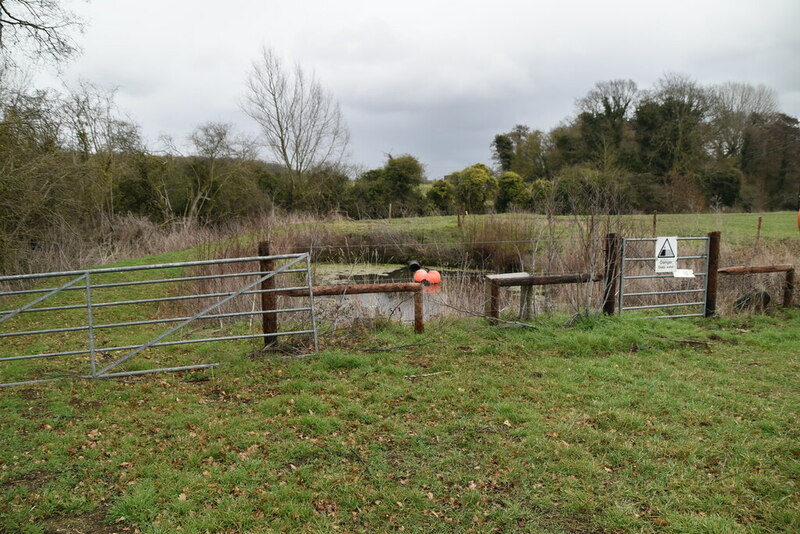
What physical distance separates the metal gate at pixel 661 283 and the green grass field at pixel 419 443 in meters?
1.78

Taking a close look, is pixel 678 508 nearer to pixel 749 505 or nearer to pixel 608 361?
pixel 749 505

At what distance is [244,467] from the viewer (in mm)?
3777

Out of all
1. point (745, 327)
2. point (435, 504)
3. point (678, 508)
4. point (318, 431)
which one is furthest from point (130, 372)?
point (745, 327)

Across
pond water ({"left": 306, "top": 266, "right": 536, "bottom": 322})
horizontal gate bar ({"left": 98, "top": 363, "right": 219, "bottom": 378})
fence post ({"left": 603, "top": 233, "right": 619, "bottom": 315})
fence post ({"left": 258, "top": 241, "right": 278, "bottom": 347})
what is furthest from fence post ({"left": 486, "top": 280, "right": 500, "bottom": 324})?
horizontal gate bar ({"left": 98, "top": 363, "right": 219, "bottom": 378})

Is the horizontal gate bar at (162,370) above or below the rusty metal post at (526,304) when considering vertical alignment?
below

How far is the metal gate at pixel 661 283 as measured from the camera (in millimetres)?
8164

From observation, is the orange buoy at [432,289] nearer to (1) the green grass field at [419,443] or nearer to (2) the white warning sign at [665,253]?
(1) the green grass field at [419,443]

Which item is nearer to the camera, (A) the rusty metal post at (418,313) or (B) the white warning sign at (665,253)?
(A) the rusty metal post at (418,313)

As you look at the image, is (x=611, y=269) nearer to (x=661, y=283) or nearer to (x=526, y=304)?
(x=526, y=304)

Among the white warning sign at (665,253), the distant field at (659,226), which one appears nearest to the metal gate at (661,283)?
the white warning sign at (665,253)

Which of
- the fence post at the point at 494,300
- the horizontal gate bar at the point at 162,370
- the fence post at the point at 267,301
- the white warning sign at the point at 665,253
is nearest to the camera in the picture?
the horizontal gate bar at the point at 162,370

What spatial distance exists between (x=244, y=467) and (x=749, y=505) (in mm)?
3517

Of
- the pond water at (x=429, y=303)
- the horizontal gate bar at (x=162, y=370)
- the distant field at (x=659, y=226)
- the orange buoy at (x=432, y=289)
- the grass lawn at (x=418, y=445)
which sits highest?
the distant field at (x=659, y=226)

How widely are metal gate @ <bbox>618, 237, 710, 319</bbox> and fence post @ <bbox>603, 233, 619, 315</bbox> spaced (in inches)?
4.2
